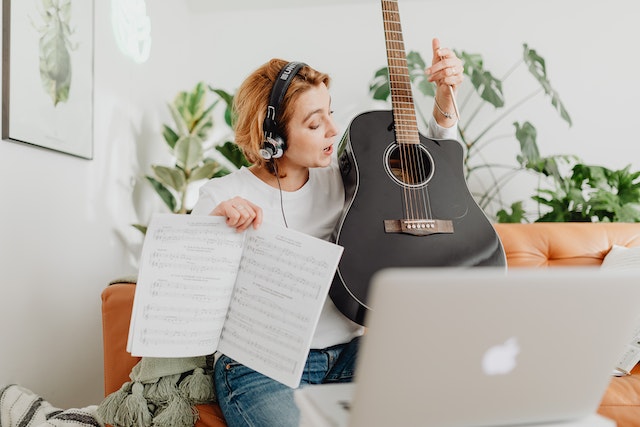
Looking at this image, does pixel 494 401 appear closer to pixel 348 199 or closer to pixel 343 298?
pixel 343 298

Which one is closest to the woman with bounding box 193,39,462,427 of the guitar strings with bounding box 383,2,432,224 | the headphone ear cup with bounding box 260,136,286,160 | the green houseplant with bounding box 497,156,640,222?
the headphone ear cup with bounding box 260,136,286,160

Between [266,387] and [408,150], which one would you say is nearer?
[266,387]

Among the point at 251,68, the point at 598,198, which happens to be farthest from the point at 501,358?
the point at 251,68

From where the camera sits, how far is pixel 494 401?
66 cm

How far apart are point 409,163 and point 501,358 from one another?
31.5 inches

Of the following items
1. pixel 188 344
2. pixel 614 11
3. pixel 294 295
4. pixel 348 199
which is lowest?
pixel 188 344

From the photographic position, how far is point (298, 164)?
1.38m

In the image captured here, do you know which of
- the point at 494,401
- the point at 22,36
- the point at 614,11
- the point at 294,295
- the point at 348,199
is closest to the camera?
the point at 494,401

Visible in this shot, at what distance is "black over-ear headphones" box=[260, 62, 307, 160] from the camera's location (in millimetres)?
1308

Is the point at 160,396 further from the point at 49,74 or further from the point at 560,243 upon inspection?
the point at 560,243

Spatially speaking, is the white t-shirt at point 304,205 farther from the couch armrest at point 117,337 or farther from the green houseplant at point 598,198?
the green houseplant at point 598,198

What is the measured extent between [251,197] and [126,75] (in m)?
1.52

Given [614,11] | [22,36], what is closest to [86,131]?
[22,36]

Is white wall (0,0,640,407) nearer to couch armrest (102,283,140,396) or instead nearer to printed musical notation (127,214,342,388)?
couch armrest (102,283,140,396)
